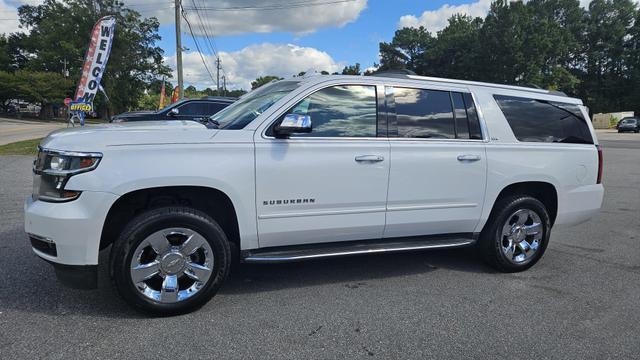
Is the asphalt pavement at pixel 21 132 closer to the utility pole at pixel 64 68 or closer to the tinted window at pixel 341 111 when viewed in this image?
the utility pole at pixel 64 68

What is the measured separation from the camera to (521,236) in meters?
4.57

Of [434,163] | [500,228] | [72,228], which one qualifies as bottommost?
[500,228]

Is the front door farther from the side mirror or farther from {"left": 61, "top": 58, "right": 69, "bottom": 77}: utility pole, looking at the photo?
{"left": 61, "top": 58, "right": 69, "bottom": 77}: utility pole

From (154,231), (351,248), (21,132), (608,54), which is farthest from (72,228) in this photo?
(608,54)

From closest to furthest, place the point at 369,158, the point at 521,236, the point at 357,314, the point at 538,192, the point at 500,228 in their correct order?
the point at 357,314 < the point at 369,158 < the point at 500,228 < the point at 521,236 < the point at 538,192

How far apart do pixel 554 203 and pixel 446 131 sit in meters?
1.56

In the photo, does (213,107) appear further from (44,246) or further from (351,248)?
(44,246)

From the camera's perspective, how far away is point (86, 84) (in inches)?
582

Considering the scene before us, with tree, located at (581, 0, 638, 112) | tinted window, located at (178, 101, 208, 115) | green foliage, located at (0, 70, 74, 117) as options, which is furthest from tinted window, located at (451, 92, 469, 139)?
tree, located at (581, 0, 638, 112)

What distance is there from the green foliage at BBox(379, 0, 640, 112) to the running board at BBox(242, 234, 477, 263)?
62.4 meters

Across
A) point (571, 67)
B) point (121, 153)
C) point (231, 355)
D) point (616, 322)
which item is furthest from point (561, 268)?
point (571, 67)

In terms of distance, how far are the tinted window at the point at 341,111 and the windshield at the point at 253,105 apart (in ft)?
0.82

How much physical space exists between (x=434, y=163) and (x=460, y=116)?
0.63 m

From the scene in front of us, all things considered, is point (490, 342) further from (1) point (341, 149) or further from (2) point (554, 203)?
(2) point (554, 203)
